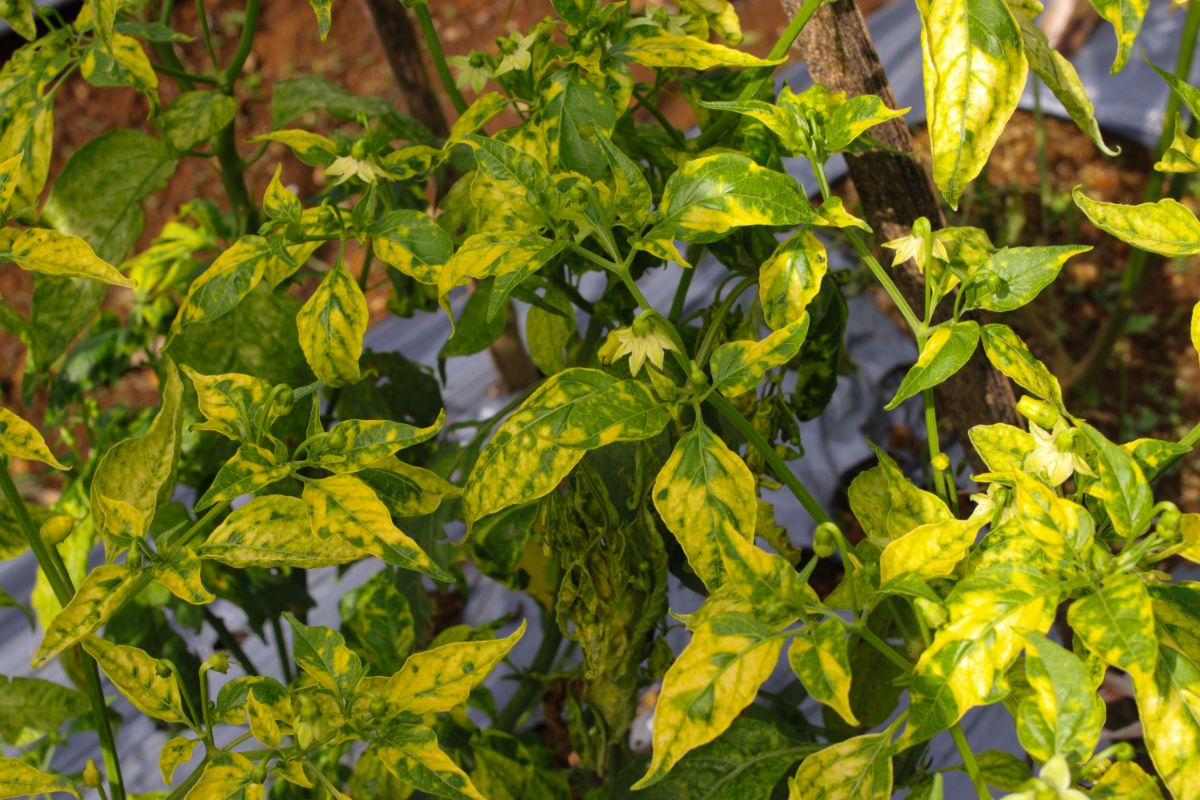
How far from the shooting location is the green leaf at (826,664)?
0.61 metres

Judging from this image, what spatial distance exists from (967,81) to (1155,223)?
0.15 meters

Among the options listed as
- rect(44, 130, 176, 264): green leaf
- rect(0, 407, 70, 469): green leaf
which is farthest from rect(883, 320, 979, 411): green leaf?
rect(44, 130, 176, 264): green leaf

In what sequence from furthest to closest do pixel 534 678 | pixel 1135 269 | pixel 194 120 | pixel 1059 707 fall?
pixel 1135 269 < pixel 534 678 < pixel 194 120 < pixel 1059 707

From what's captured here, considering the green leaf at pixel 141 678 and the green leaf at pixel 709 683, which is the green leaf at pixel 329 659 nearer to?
the green leaf at pixel 141 678

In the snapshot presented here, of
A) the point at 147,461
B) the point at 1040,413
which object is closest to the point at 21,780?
the point at 147,461

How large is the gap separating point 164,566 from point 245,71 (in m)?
3.04

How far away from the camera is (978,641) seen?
0.57 meters

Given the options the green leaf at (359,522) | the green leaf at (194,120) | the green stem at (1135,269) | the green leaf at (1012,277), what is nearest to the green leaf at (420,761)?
the green leaf at (359,522)

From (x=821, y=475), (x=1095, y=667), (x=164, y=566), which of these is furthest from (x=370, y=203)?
(x=821, y=475)

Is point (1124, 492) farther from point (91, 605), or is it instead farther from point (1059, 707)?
point (91, 605)

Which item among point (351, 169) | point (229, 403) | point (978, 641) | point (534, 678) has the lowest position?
point (534, 678)

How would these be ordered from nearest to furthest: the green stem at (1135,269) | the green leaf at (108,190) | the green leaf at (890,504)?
the green leaf at (890,504) < the green leaf at (108,190) < the green stem at (1135,269)

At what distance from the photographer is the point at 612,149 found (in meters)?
0.70

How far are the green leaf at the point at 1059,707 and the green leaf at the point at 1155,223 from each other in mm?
272
